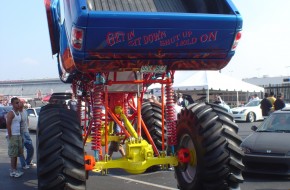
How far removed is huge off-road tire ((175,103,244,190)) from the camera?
18.8 feet

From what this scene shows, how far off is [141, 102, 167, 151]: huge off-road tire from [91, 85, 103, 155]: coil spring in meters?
2.97

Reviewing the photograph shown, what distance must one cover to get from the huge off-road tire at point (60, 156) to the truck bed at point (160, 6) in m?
1.52

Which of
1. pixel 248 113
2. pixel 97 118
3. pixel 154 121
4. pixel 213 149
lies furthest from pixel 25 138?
pixel 248 113

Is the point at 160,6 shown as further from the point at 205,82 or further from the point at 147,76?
the point at 205,82

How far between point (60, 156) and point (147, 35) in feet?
5.79

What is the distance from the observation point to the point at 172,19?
5.14 m

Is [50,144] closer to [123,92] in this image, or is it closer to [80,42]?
[80,42]

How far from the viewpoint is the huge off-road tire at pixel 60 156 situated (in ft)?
16.7

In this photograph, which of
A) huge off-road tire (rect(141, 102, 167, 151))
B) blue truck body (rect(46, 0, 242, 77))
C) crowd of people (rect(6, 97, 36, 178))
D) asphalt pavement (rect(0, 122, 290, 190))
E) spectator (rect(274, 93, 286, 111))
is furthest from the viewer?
spectator (rect(274, 93, 286, 111))

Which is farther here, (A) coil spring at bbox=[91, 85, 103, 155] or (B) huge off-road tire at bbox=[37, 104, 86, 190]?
(A) coil spring at bbox=[91, 85, 103, 155]

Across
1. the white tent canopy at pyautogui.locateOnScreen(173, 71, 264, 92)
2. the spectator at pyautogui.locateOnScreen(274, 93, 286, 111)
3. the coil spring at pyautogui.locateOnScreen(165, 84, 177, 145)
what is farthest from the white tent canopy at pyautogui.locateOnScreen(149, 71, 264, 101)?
the coil spring at pyautogui.locateOnScreen(165, 84, 177, 145)

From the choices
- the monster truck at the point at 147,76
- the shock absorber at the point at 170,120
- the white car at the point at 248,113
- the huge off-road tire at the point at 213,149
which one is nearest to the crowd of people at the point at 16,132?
the monster truck at the point at 147,76

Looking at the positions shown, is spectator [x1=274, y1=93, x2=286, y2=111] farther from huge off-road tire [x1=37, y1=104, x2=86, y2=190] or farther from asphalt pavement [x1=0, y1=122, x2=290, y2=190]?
huge off-road tire [x1=37, y1=104, x2=86, y2=190]

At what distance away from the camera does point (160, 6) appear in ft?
20.3
